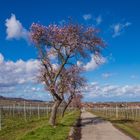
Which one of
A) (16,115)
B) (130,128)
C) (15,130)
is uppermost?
(16,115)

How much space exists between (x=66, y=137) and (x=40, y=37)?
14.4m

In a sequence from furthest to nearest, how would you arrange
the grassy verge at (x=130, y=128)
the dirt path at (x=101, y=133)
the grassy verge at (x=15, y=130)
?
the grassy verge at (x=15, y=130), the grassy verge at (x=130, y=128), the dirt path at (x=101, y=133)

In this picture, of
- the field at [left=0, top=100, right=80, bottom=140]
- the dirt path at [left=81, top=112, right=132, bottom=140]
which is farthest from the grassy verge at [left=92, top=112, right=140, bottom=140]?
the field at [left=0, top=100, right=80, bottom=140]

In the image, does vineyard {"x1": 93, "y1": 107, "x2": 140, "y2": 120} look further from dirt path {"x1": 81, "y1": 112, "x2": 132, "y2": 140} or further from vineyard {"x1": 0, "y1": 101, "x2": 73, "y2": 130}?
dirt path {"x1": 81, "y1": 112, "x2": 132, "y2": 140}

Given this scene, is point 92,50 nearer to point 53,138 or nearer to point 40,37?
point 40,37

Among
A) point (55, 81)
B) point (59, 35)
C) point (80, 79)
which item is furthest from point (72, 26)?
point (80, 79)

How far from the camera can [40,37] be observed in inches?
1359

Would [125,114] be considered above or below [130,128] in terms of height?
above

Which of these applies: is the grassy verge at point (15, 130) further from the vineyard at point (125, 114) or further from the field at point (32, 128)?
the vineyard at point (125, 114)

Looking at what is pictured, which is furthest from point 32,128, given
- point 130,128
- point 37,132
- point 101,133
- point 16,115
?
point 16,115

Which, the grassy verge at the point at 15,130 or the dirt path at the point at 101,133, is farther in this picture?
the grassy verge at the point at 15,130

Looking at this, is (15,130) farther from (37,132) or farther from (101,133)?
(101,133)

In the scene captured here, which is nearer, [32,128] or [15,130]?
[15,130]

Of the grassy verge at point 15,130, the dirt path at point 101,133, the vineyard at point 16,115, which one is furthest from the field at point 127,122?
the vineyard at point 16,115
